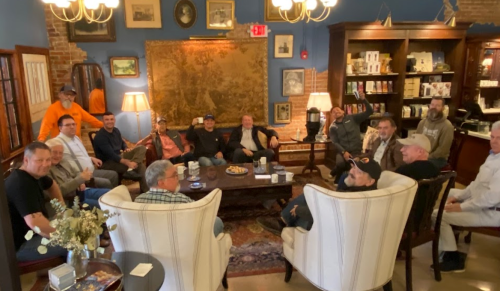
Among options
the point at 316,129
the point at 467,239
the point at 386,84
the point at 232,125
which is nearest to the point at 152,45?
the point at 232,125

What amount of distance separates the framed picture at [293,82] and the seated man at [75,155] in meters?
3.10

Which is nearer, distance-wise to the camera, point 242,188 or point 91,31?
point 242,188

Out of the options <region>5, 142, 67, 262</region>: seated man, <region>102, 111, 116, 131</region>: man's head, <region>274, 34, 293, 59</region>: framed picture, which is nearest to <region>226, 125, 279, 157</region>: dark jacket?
<region>274, 34, 293, 59</region>: framed picture

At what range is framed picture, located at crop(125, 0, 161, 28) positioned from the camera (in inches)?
215

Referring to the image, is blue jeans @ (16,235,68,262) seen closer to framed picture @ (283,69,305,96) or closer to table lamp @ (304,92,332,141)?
table lamp @ (304,92,332,141)

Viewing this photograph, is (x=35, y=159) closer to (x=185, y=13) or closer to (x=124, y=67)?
(x=124, y=67)

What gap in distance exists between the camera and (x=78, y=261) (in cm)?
193

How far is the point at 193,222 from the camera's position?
2.12 metres

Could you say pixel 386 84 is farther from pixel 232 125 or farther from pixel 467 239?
pixel 467 239

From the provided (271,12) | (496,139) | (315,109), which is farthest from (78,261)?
(271,12)

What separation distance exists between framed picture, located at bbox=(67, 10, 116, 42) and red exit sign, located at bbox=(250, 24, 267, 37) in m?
2.12

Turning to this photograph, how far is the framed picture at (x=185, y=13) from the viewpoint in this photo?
219 inches

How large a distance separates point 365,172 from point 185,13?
415 centimetres

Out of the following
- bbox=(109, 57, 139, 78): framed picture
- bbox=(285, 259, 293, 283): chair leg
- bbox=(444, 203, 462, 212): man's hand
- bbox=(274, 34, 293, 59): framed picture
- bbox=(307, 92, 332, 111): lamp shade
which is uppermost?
bbox=(274, 34, 293, 59): framed picture
